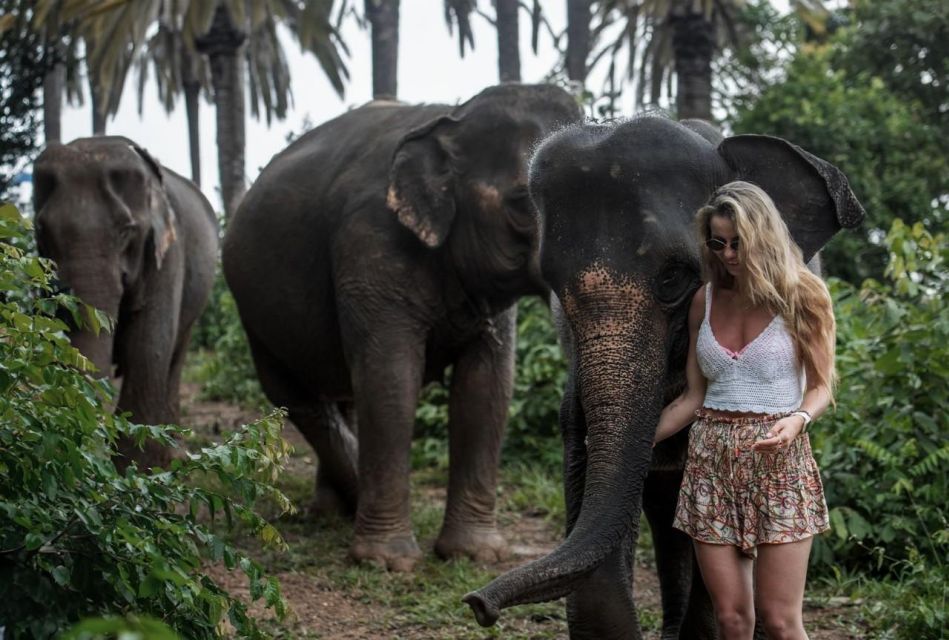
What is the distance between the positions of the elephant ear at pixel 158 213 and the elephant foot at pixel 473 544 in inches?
87.9

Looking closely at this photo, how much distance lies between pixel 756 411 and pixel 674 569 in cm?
128

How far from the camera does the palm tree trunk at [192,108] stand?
30.4 m

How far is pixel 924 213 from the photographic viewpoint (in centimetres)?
1547

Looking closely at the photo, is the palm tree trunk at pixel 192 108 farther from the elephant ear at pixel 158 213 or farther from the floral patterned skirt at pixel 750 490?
the floral patterned skirt at pixel 750 490

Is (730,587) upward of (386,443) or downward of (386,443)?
upward

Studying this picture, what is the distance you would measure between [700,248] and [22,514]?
1.93 metres

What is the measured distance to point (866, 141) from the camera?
15.8 m

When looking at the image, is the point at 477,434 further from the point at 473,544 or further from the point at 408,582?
the point at 408,582

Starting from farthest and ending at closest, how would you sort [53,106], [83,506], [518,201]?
[53,106]
[518,201]
[83,506]

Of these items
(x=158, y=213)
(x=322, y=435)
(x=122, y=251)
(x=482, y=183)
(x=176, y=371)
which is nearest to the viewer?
(x=482, y=183)

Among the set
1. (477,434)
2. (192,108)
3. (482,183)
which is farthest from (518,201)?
(192,108)

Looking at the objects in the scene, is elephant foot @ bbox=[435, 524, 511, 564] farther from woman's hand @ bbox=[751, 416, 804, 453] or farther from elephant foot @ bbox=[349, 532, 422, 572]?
woman's hand @ bbox=[751, 416, 804, 453]

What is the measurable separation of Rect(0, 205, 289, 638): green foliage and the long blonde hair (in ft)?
4.45

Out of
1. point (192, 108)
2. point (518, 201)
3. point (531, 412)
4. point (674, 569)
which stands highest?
point (192, 108)
